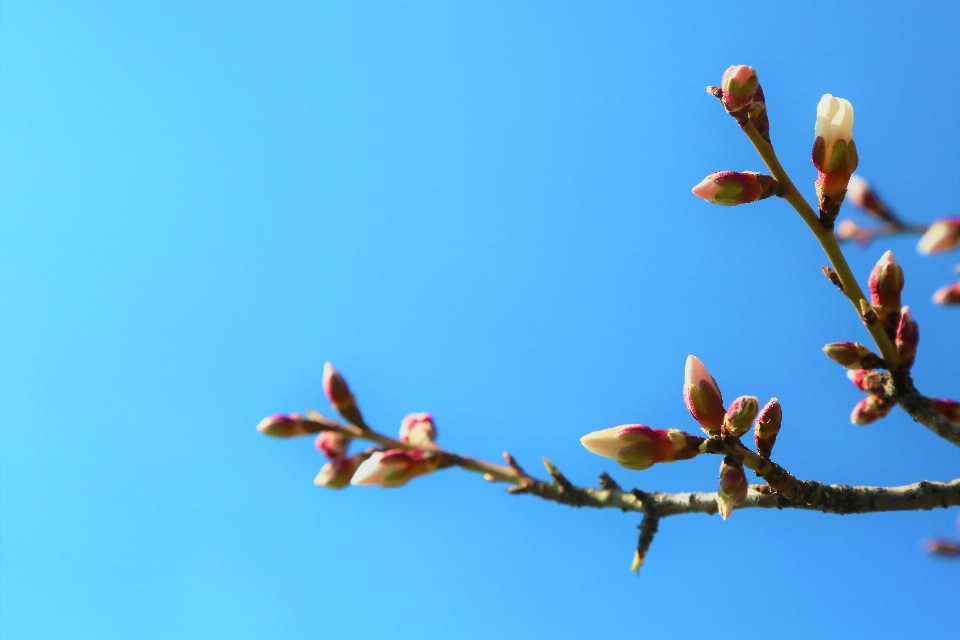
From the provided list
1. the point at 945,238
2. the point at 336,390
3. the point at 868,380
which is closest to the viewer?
the point at 945,238

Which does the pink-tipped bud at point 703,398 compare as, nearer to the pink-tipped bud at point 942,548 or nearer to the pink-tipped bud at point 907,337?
the pink-tipped bud at point 907,337

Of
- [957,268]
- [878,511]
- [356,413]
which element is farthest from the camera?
[878,511]

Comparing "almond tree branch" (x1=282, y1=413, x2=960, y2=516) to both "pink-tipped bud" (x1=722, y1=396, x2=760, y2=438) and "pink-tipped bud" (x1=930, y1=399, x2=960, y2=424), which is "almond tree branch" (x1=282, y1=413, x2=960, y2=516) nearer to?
"pink-tipped bud" (x1=722, y1=396, x2=760, y2=438)

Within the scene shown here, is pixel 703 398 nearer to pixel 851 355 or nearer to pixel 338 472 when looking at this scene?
pixel 851 355

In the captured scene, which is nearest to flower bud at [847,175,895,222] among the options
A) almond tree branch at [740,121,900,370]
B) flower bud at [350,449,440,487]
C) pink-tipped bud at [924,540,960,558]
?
almond tree branch at [740,121,900,370]

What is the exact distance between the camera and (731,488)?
1.67m

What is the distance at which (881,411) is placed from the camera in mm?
1931

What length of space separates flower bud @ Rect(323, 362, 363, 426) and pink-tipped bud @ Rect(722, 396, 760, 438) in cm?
89

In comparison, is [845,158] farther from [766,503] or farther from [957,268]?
[766,503]

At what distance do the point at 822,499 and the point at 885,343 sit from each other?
436 mm

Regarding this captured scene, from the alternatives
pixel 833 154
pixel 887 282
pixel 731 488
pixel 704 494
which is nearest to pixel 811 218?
pixel 833 154

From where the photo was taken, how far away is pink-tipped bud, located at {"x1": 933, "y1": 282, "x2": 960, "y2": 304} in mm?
1695

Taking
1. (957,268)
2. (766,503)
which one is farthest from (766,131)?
(766,503)

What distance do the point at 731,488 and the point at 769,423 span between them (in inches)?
8.2
